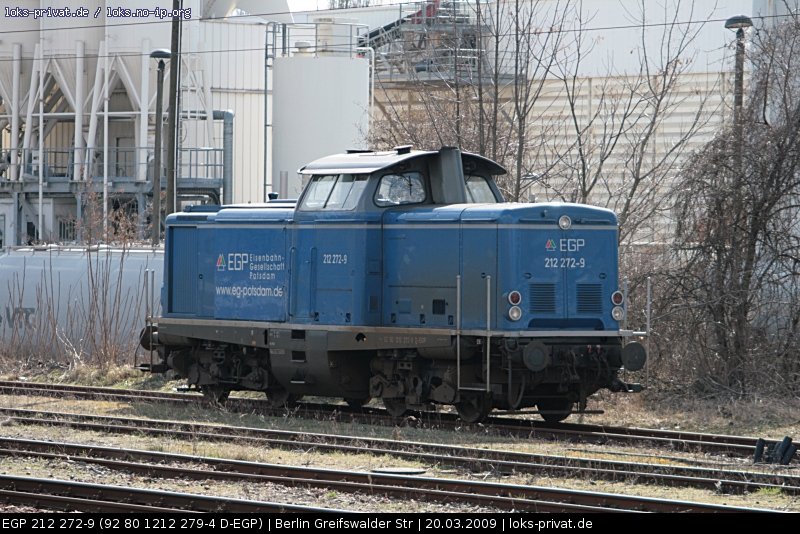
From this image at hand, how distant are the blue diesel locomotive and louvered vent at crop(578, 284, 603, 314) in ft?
0.10

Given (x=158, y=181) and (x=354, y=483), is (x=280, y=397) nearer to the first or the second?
(x=354, y=483)

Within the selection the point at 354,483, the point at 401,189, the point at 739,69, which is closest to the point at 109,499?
the point at 354,483

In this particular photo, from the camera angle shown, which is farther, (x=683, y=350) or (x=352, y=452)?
(x=683, y=350)

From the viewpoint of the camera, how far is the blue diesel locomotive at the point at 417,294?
14383 millimetres

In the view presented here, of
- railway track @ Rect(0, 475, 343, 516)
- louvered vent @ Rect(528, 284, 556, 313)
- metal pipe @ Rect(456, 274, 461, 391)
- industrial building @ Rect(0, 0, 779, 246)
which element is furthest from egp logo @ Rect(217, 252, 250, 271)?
industrial building @ Rect(0, 0, 779, 246)

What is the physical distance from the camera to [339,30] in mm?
36906

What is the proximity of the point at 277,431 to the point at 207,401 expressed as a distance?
13.6 ft

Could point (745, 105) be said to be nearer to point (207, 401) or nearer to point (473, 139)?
point (473, 139)

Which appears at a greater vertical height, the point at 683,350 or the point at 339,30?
the point at 339,30

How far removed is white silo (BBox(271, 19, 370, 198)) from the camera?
35.9 m

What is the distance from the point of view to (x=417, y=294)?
1517 centimetres

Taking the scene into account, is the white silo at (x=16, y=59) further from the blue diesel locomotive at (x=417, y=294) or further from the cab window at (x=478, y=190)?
the cab window at (x=478, y=190)

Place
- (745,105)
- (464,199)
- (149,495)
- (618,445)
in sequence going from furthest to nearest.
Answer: (745,105) < (464,199) < (618,445) < (149,495)
